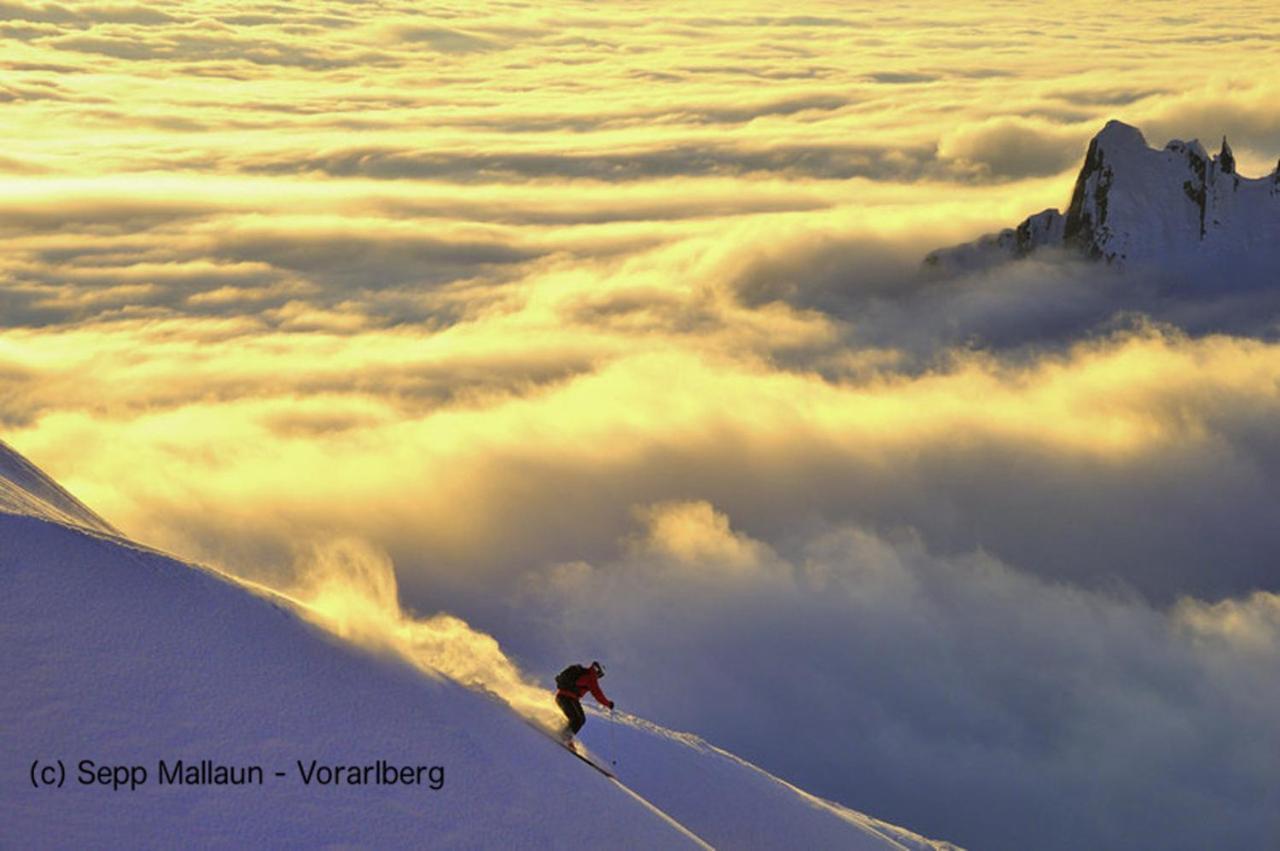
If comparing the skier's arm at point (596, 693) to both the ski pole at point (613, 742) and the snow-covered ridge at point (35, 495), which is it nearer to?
the ski pole at point (613, 742)

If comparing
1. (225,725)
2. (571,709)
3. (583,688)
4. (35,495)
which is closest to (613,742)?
(571,709)

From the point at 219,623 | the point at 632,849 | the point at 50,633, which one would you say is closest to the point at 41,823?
the point at 50,633

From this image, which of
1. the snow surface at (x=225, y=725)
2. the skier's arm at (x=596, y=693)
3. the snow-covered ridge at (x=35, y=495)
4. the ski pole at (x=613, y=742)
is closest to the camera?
the snow surface at (x=225, y=725)

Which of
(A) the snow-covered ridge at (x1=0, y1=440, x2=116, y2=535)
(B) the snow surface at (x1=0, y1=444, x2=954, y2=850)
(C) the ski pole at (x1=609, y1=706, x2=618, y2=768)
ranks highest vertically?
(A) the snow-covered ridge at (x1=0, y1=440, x2=116, y2=535)

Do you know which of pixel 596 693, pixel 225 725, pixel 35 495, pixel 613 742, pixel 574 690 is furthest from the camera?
pixel 613 742

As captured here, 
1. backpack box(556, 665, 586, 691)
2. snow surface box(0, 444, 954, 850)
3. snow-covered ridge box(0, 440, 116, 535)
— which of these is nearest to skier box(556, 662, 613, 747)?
backpack box(556, 665, 586, 691)

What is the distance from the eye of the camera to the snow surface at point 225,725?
19.5 metres

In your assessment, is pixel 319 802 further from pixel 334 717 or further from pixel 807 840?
pixel 807 840

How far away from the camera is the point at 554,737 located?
28.3 metres

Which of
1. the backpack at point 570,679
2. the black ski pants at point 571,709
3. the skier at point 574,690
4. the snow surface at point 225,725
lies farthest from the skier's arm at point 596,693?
the snow surface at point 225,725

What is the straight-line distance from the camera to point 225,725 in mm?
21031

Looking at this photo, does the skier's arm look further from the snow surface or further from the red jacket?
the snow surface

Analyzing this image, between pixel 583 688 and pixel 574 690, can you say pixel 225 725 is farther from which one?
pixel 583 688

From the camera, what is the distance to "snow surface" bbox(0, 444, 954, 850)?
19469 mm
